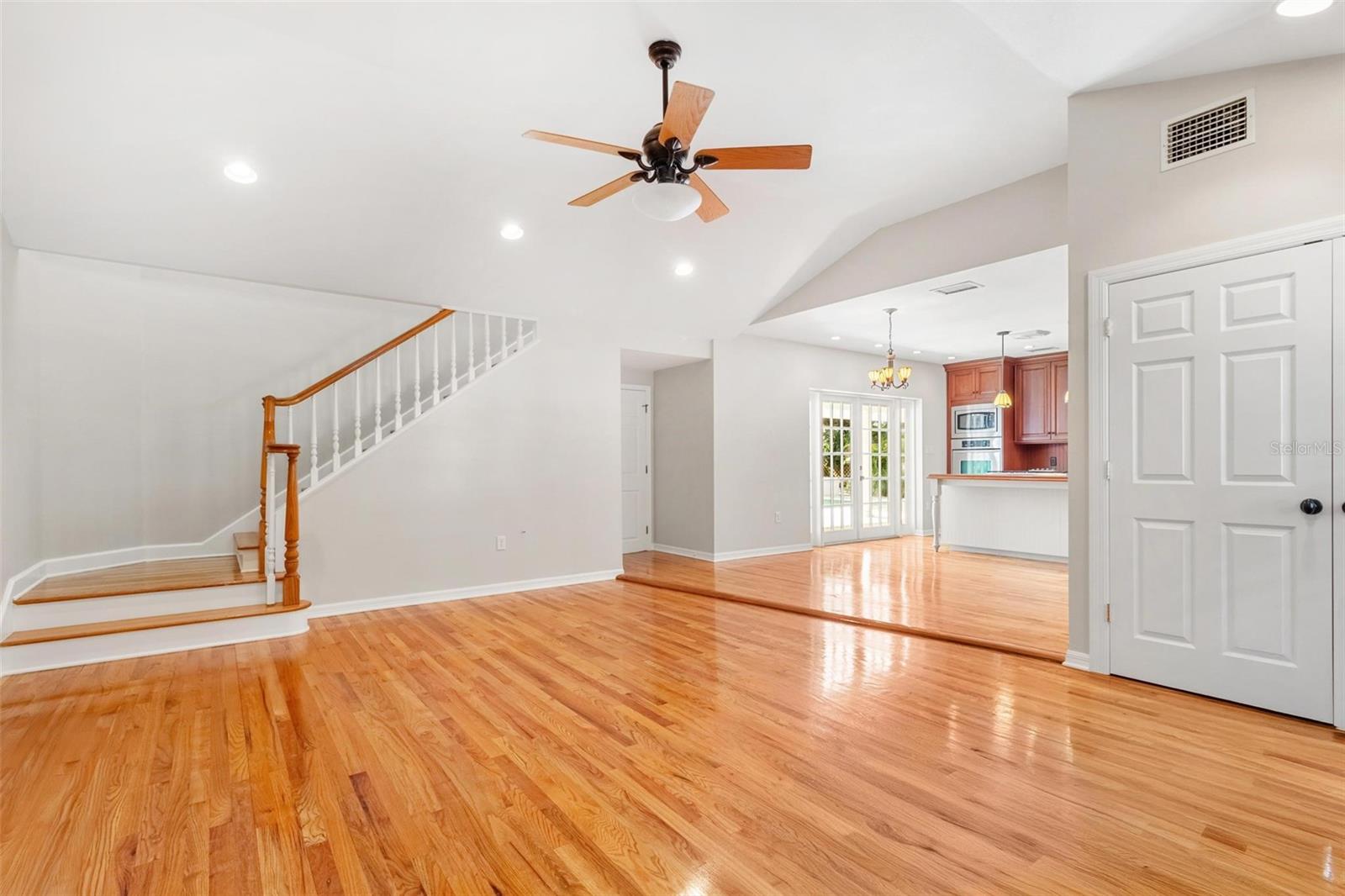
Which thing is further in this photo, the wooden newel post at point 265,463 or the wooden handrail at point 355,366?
the wooden handrail at point 355,366

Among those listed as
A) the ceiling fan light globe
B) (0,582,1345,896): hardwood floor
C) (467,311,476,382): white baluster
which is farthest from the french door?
the ceiling fan light globe

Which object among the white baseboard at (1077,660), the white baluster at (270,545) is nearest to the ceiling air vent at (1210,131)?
the white baseboard at (1077,660)

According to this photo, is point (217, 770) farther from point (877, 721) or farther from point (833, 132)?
point (833, 132)


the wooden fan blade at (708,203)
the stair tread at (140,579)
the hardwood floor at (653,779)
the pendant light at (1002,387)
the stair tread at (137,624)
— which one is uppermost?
the wooden fan blade at (708,203)

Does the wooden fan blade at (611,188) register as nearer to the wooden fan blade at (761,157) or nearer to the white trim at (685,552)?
the wooden fan blade at (761,157)

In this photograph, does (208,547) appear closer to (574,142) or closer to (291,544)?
(291,544)

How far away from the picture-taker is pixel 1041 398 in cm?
863

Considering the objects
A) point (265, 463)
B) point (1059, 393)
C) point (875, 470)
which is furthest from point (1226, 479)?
point (1059, 393)

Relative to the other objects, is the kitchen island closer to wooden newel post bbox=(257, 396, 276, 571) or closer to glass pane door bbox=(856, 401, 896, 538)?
glass pane door bbox=(856, 401, 896, 538)

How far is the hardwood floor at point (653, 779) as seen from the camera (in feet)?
5.58

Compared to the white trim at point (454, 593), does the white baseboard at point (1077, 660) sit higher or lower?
higher

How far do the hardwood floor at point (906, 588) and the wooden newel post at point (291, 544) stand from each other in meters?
2.86

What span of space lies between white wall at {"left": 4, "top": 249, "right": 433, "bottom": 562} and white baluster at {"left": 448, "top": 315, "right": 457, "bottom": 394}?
297 mm

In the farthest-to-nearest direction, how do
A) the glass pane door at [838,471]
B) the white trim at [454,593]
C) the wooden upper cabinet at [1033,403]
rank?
the wooden upper cabinet at [1033,403], the glass pane door at [838,471], the white trim at [454,593]
